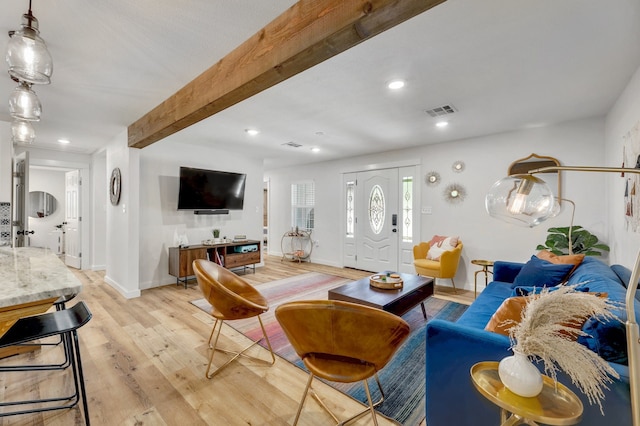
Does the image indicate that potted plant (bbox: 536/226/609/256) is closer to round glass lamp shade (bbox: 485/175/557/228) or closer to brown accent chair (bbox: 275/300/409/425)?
round glass lamp shade (bbox: 485/175/557/228)

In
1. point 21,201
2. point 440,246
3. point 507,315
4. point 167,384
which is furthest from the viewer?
point 440,246

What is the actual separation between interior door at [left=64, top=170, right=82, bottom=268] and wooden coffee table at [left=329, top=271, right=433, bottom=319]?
5741mm

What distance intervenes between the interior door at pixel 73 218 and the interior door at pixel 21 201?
200cm

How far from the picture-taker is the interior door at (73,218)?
5.71 m

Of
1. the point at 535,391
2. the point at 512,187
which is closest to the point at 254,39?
the point at 512,187

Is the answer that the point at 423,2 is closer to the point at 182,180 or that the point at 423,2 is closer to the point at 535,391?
the point at 535,391

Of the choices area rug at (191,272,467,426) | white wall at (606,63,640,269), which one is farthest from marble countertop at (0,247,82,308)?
white wall at (606,63,640,269)

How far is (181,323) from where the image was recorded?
3104mm

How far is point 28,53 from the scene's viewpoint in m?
1.41

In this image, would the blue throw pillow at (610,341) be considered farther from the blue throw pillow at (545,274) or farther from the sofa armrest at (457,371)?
the blue throw pillow at (545,274)

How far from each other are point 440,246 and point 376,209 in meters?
1.53

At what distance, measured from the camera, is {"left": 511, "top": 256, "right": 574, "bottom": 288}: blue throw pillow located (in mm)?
2391

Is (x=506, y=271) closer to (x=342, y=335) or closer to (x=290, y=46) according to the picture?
(x=342, y=335)

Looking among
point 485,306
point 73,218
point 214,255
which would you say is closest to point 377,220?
point 214,255
